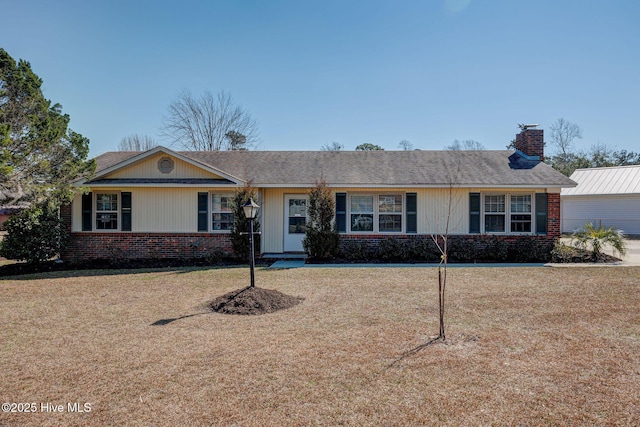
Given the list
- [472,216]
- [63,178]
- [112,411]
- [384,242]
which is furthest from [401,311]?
[63,178]

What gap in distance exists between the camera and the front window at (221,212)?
511 inches

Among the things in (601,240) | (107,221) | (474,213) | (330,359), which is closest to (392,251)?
(474,213)

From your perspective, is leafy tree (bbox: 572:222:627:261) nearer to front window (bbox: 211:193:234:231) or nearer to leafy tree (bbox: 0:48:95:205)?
front window (bbox: 211:193:234:231)

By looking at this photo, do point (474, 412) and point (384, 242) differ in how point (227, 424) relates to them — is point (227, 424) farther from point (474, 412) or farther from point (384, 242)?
point (384, 242)

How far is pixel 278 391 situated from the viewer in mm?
3637

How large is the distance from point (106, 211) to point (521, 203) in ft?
46.4

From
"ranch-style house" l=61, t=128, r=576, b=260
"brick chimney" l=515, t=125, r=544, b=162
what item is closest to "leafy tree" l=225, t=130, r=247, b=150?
"ranch-style house" l=61, t=128, r=576, b=260

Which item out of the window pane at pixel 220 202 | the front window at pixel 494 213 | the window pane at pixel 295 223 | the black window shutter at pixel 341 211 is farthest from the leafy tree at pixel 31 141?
the front window at pixel 494 213

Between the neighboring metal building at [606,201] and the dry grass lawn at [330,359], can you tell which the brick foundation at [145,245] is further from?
the neighboring metal building at [606,201]

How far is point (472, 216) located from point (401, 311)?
25.6ft

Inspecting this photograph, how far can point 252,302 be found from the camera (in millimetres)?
6645

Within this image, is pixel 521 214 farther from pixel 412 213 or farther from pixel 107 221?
pixel 107 221

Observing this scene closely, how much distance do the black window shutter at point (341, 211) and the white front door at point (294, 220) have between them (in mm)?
1163

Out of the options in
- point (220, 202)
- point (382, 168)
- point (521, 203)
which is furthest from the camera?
point (382, 168)
